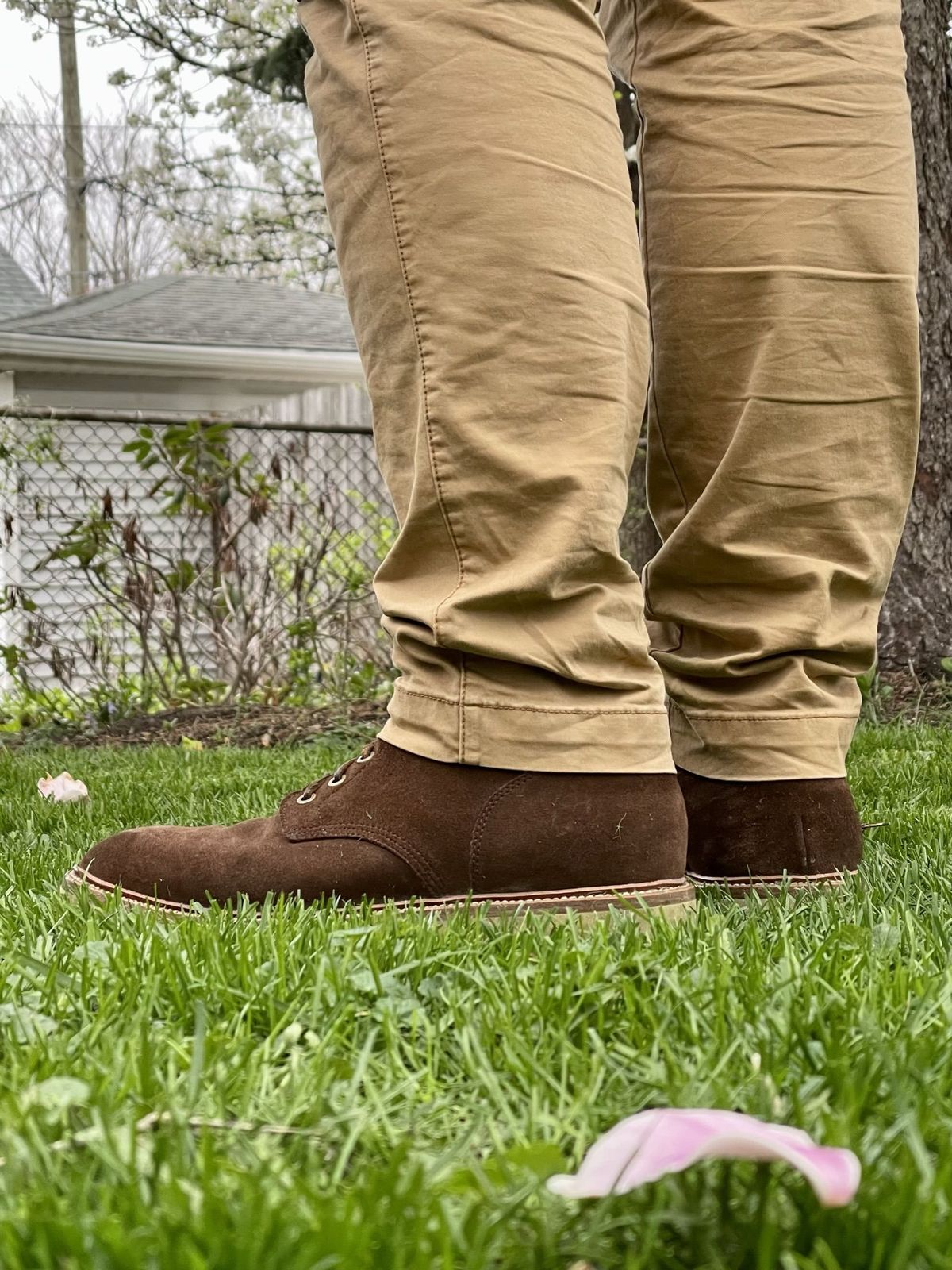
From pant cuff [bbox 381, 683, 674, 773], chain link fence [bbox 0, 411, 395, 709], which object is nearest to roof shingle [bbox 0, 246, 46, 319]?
chain link fence [bbox 0, 411, 395, 709]

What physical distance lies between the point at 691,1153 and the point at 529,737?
31.0 inches

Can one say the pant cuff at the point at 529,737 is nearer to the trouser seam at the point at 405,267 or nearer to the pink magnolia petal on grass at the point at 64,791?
the trouser seam at the point at 405,267

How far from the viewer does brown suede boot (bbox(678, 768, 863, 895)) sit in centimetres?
162

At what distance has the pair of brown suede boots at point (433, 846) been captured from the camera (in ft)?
4.61

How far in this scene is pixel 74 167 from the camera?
933 inches

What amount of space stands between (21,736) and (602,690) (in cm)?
521

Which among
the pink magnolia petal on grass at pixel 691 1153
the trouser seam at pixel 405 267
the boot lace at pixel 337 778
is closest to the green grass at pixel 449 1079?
the pink magnolia petal on grass at pixel 691 1153

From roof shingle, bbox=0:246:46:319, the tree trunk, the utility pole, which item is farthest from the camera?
the utility pole

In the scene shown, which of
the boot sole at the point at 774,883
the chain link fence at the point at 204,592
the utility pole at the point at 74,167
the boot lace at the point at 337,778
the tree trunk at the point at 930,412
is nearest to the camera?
the boot lace at the point at 337,778

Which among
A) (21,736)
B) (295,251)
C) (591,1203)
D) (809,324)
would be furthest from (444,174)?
(295,251)

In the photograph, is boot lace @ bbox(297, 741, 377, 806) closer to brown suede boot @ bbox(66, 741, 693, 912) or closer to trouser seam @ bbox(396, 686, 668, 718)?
brown suede boot @ bbox(66, 741, 693, 912)

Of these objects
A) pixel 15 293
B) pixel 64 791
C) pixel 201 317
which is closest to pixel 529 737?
pixel 64 791

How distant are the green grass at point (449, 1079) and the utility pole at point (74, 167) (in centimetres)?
2278

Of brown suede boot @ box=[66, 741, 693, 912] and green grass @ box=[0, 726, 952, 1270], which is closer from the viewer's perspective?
green grass @ box=[0, 726, 952, 1270]
